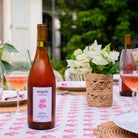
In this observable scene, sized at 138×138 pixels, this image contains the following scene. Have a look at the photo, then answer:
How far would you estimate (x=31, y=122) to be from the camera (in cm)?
73

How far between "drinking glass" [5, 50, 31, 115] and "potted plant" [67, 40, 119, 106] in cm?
29

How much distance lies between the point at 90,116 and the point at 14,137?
0.34 metres

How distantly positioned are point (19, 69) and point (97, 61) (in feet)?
1.09

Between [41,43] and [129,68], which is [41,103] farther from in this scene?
[129,68]

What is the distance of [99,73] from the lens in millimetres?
1104

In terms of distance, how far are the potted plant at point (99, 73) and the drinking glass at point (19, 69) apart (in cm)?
29

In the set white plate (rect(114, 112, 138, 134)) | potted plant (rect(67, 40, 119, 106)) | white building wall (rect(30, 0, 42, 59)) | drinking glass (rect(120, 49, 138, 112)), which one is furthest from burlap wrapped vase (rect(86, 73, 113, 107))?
white building wall (rect(30, 0, 42, 59))

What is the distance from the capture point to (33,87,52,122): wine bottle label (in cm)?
71

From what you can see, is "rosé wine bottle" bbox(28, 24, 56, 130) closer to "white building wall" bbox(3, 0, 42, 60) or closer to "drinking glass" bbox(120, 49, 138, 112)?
"drinking glass" bbox(120, 49, 138, 112)

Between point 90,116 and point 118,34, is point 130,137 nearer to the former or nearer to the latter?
point 90,116

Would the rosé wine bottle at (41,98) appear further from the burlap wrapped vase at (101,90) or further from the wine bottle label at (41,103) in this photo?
the burlap wrapped vase at (101,90)

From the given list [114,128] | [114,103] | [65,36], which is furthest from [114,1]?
[114,128]

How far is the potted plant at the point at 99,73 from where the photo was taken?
A: 1071mm

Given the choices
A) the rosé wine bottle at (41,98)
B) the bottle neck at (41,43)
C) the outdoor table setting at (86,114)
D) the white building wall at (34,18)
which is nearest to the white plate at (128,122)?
the outdoor table setting at (86,114)
